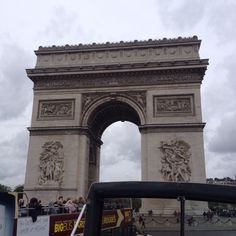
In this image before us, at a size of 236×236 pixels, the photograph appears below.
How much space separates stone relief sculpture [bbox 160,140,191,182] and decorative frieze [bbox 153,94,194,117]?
84.3 inches

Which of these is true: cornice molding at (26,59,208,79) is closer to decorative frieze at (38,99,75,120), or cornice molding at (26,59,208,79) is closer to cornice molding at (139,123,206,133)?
decorative frieze at (38,99,75,120)

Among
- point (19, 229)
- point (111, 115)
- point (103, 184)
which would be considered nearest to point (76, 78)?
point (111, 115)

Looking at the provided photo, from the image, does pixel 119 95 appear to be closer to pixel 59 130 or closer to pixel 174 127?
pixel 174 127

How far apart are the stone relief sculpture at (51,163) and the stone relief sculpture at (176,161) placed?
278 inches

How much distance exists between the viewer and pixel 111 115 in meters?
28.5

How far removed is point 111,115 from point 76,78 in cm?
457

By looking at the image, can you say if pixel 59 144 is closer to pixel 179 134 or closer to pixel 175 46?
pixel 179 134

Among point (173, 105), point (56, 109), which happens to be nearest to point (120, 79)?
point (173, 105)

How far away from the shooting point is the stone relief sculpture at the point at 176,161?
2238 centimetres

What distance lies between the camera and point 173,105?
24.2 m

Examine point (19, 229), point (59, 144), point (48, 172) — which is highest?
point (59, 144)

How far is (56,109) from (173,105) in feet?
28.5

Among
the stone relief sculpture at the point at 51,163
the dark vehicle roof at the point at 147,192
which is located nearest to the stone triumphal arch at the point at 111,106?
the stone relief sculpture at the point at 51,163

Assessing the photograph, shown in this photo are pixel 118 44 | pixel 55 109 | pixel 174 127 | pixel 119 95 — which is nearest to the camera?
pixel 174 127
